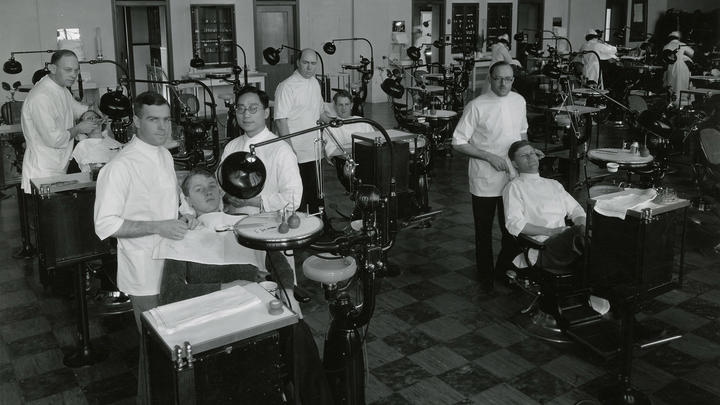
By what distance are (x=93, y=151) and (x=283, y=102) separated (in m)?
1.49

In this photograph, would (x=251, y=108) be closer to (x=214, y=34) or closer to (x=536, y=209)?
(x=536, y=209)

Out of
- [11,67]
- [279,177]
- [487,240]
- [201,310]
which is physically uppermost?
[11,67]

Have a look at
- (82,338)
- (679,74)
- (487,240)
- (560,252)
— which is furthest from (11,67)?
(679,74)

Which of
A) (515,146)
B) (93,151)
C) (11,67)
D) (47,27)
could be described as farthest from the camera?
(47,27)

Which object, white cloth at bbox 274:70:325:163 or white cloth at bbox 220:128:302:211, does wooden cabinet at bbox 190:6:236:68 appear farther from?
white cloth at bbox 220:128:302:211

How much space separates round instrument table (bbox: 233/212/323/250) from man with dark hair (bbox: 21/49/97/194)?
2.68 metres

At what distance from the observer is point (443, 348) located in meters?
3.88

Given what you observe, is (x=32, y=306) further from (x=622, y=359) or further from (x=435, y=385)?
(x=622, y=359)

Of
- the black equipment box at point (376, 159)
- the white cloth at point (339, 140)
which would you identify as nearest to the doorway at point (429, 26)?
the white cloth at point (339, 140)

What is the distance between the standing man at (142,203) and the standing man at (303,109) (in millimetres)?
2551

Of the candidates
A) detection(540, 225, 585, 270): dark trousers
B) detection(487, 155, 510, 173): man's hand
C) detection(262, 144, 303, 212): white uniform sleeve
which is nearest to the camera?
detection(262, 144, 303, 212): white uniform sleeve

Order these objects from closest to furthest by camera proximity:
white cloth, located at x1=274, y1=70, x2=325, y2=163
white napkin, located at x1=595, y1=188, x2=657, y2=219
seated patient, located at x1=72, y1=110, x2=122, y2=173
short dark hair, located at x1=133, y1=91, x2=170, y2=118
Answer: short dark hair, located at x1=133, y1=91, x2=170, y2=118, white napkin, located at x1=595, y1=188, x2=657, y2=219, seated patient, located at x1=72, y1=110, x2=122, y2=173, white cloth, located at x1=274, y1=70, x2=325, y2=163

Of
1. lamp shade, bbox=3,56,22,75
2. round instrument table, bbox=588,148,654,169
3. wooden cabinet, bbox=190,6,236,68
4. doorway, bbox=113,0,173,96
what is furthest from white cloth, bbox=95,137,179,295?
wooden cabinet, bbox=190,6,236,68

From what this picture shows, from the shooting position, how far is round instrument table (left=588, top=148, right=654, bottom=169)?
5117 mm
